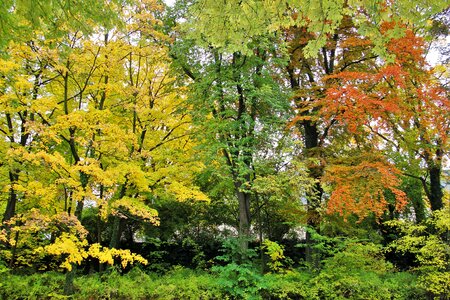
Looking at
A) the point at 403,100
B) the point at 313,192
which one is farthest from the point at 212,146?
the point at 403,100

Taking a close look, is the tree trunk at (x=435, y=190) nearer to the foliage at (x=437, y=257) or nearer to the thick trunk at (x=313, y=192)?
the foliage at (x=437, y=257)

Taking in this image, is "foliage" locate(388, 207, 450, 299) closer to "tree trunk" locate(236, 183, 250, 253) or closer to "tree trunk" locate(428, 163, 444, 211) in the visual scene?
"tree trunk" locate(428, 163, 444, 211)

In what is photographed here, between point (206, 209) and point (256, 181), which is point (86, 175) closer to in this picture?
point (256, 181)

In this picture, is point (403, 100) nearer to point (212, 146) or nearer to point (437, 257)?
point (437, 257)

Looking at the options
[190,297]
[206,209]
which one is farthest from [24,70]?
[206,209]

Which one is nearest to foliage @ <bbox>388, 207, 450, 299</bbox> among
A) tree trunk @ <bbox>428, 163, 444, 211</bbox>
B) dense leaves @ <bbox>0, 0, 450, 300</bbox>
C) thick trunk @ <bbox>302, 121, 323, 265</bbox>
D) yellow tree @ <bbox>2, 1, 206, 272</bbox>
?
dense leaves @ <bbox>0, 0, 450, 300</bbox>

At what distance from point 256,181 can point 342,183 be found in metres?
2.09

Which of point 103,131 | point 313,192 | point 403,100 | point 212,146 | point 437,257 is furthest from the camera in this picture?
point 212,146

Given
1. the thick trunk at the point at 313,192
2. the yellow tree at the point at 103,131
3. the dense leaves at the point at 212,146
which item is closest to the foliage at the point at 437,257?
the dense leaves at the point at 212,146

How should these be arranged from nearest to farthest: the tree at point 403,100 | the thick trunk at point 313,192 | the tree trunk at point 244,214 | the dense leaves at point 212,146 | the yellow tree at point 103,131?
the yellow tree at point 103,131 < the dense leaves at point 212,146 < the tree at point 403,100 < the thick trunk at point 313,192 < the tree trunk at point 244,214

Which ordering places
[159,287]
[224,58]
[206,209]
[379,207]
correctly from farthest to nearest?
[206,209]
[224,58]
[159,287]
[379,207]

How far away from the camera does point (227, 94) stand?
884cm

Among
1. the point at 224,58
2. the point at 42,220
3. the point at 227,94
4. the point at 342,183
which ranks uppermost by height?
the point at 224,58

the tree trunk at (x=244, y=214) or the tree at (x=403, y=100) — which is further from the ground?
the tree at (x=403, y=100)
